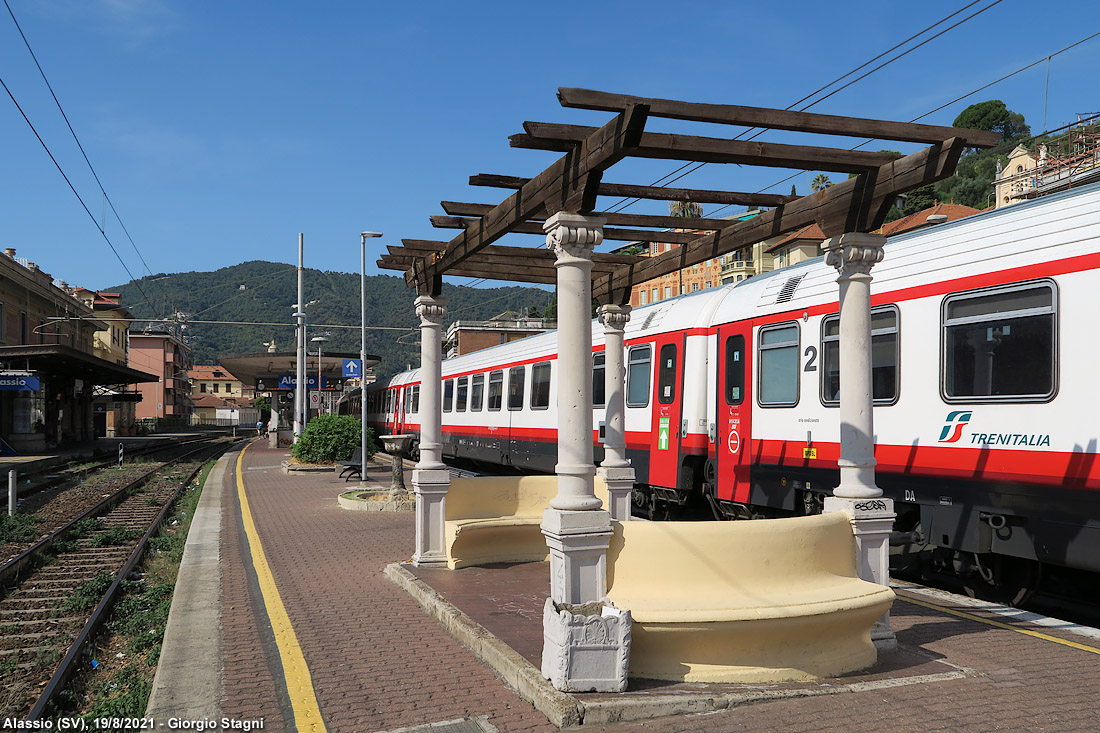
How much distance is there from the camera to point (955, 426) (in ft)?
26.4

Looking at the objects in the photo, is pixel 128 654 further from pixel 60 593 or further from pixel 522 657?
pixel 522 657

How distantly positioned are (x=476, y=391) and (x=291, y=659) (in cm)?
1759

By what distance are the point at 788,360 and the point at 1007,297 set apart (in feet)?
10.0

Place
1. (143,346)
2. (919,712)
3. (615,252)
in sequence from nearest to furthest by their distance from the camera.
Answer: (919,712) → (615,252) → (143,346)

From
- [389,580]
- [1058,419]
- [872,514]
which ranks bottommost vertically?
[389,580]

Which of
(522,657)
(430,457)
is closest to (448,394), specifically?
(430,457)

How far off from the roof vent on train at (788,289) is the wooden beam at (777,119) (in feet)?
14.1

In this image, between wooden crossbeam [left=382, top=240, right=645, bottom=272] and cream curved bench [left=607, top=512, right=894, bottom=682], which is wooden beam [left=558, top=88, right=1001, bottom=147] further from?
wooden crossbeam [left=382, top=240, right=645, bottom=272]

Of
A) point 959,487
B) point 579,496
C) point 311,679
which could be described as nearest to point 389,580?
point 311,679

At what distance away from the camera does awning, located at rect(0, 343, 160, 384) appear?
30.8 metres

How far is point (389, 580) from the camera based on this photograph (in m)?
9.23

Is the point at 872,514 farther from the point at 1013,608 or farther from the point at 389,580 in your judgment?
the point at 389,580

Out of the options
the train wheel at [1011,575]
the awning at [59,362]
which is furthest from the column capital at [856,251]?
the awning at [59,362]

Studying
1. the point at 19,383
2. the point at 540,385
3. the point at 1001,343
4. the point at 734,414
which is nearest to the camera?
the point at 1001,343
